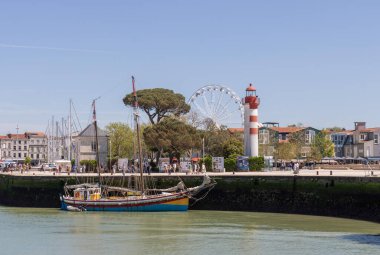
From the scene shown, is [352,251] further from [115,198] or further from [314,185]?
[115,198]

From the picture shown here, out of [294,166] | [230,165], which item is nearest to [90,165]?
A: [230,165]

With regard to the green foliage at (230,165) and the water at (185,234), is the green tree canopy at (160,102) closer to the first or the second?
the green foliage at (230,165)

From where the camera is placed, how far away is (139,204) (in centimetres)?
6028

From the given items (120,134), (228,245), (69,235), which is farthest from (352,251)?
(120,134)

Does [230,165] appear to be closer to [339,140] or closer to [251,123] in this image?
[251,123]

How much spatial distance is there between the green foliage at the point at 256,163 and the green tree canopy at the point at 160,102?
24054 mm

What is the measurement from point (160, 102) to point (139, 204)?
123 feet

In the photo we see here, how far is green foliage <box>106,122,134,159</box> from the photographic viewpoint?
349ft

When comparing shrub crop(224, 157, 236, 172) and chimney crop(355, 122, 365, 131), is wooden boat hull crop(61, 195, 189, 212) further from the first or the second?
chimney crop(355, 122, 365, 131)

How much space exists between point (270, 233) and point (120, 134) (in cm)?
6441

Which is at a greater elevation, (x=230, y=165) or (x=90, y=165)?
(x=90, y=165)

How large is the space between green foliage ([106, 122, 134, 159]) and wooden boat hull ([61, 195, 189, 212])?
4288 cm

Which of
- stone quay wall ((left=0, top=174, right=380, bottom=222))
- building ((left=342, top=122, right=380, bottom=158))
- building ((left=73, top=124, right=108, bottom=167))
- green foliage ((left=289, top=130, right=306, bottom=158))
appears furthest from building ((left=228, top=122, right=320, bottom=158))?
stone quay wall ((left=0, top=174, right=380, bottom=222))

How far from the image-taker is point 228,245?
4084 cm
